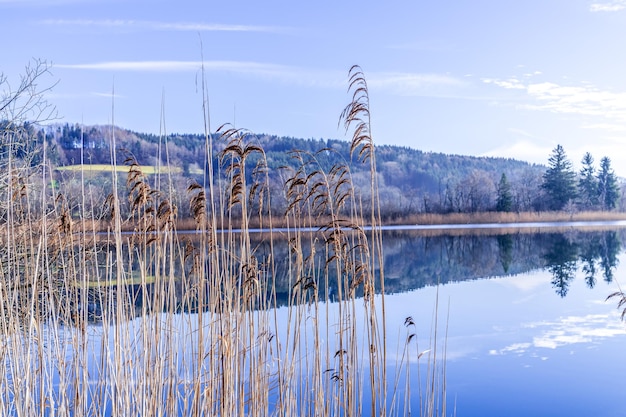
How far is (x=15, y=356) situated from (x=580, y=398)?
5918mm

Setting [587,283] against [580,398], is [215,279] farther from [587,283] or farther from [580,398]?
[587,283]

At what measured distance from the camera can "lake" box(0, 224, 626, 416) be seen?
260 cm

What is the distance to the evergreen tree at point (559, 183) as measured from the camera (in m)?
38.9

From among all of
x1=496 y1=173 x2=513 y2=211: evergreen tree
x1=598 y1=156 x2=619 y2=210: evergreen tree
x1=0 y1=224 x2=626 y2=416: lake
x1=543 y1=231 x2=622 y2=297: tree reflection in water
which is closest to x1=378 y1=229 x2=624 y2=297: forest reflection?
x1=543 y1=231 x2=622 y2=297: tree reflection in water

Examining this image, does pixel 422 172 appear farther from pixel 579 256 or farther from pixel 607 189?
pixel 579 256

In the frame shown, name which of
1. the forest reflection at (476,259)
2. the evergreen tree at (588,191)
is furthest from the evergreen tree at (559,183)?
the forest reflection at (476,259)

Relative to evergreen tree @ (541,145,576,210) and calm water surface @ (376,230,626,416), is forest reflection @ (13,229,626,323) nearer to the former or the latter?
calm water surface @ (376,230,626,416)

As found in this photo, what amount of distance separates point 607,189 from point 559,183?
5351mm


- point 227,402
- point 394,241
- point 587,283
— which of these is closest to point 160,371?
point 227,402

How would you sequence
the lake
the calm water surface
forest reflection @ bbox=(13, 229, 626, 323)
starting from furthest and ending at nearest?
forest reflection @ bbox=(13, 229, 626, 323) → the calm water surface → the lake

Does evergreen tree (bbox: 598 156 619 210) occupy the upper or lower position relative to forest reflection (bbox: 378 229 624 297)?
Answer: upper

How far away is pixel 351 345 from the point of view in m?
2.87

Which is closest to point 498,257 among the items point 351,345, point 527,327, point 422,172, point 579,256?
point 579,256

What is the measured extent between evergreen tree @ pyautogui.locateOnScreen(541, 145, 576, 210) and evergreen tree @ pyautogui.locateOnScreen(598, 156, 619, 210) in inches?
133
